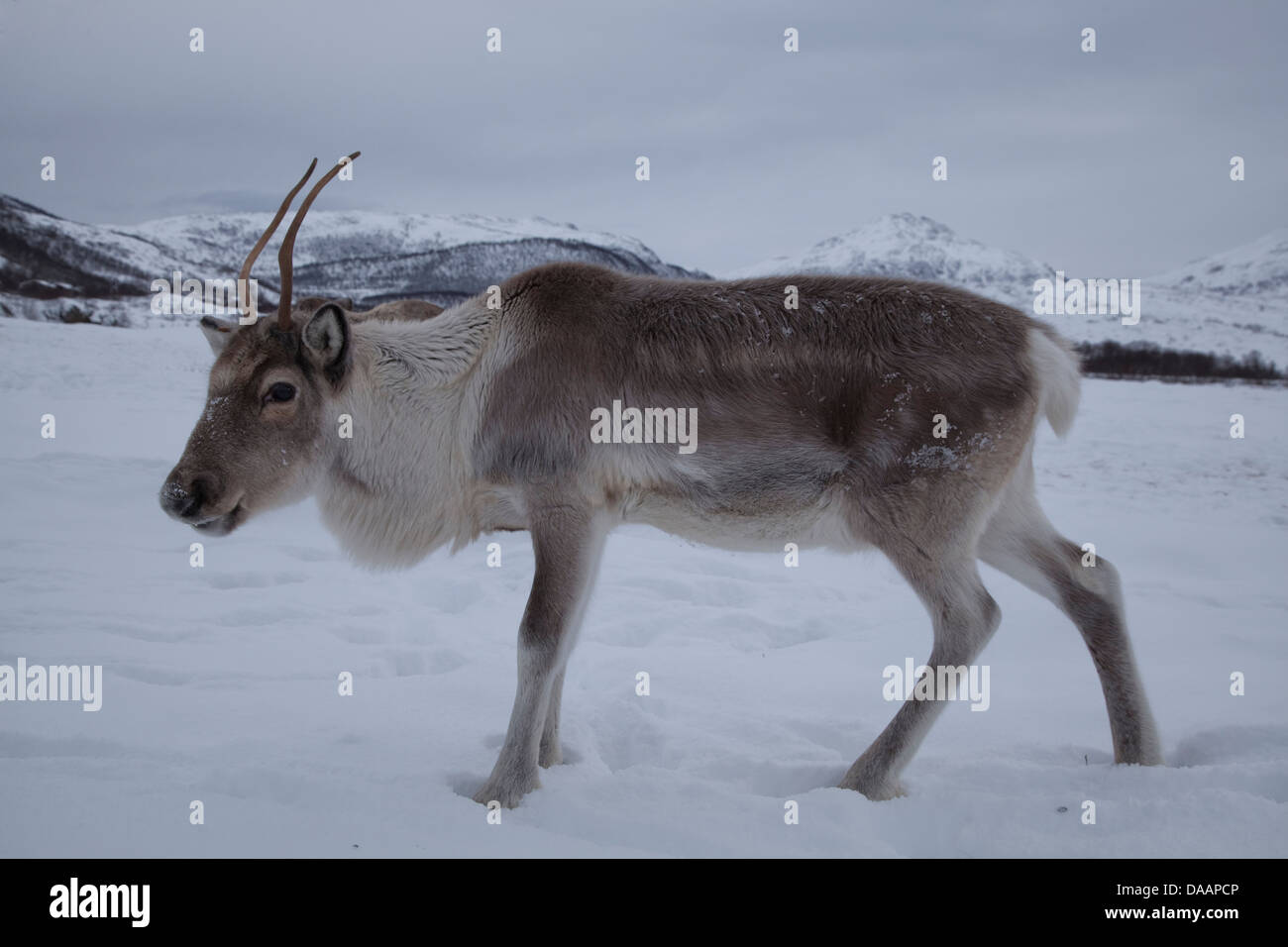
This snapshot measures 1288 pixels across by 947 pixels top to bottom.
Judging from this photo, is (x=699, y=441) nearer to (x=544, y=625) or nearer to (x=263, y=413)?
(x=544, y=625)

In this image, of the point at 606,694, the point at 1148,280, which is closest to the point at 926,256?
the point at 1148,280

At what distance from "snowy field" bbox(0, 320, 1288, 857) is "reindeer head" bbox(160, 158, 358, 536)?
1.00m

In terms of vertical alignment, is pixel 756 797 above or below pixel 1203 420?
below

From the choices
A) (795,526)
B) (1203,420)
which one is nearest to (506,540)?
(795,526)

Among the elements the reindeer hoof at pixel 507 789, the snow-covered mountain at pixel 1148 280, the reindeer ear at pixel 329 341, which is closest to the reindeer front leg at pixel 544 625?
the reindeer hoof at pixel 507 789

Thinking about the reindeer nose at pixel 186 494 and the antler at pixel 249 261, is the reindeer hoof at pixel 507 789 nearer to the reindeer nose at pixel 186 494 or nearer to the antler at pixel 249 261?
the reindeer nose at pixel 186 494

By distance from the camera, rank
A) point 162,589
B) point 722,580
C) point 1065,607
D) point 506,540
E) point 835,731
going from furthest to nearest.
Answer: point 506,540 → point 722,580 → point 162,589 → point 835,731 → point 1065,607

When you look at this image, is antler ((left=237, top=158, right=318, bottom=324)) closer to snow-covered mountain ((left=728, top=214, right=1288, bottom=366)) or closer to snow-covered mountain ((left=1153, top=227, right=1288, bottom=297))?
snow-covered mountain ((left=728, top=214, right=1288, bottom=366))

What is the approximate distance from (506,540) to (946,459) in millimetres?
5186

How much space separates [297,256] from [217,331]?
8117mm

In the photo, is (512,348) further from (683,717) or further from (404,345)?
(683,717)

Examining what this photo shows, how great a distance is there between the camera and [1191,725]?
159 inches

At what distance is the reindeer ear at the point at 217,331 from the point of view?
149 inches

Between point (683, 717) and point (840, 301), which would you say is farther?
point (683, 717)
